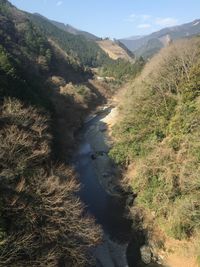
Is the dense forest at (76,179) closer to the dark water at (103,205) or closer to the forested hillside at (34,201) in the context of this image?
the forested hillside at (34,201)

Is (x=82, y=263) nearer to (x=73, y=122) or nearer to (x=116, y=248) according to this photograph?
(x=116, y=248)

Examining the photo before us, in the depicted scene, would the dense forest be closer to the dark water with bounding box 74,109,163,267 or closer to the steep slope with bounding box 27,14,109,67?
the dark water with bounding box 74,109,163,267

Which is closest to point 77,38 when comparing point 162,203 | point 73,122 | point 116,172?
point 73,122

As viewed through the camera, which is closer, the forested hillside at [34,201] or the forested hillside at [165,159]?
the forested hillside at [34,201]

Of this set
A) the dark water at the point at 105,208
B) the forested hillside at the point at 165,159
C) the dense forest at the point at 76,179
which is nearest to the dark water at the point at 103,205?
the dark water at the point at 105,208

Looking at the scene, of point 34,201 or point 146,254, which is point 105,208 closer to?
point 146,254
